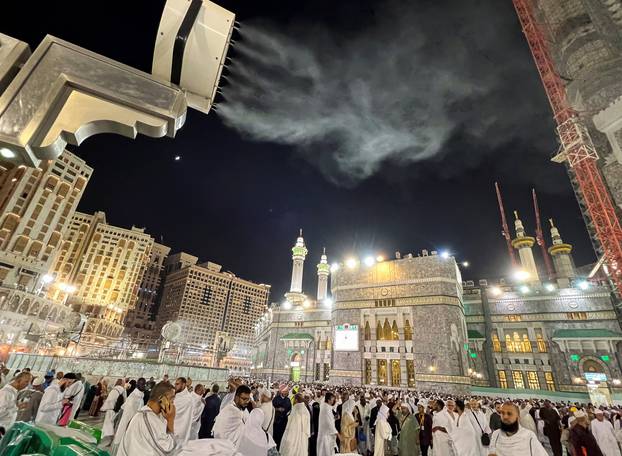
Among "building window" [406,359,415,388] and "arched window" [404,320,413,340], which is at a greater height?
"arched window" [404,320,413,340]

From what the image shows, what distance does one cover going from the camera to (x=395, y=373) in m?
31.1

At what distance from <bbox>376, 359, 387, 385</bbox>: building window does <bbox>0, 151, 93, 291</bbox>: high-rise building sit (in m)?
40.0

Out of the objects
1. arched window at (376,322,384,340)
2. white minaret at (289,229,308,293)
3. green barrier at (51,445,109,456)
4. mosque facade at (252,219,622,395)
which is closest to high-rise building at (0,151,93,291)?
white minaret at (289,229,308,293)

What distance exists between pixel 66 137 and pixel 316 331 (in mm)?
42847

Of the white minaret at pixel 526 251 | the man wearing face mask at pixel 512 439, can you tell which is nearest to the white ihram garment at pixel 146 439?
the man wearing face mask at pixel 512 439

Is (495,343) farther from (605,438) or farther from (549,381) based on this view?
(605,438)

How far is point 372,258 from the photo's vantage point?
36.7 meters

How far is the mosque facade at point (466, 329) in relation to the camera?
90.4 feet

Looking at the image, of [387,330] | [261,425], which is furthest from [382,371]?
[261,425]

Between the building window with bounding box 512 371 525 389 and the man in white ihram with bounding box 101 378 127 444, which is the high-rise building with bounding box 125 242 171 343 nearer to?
the building window with bounding box 512 371 525 389

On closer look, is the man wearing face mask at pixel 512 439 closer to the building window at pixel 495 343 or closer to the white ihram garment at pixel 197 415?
the white ihram garment at pixel 197 415

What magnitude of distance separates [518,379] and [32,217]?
58.5 m

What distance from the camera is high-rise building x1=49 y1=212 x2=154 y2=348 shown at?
53094mm

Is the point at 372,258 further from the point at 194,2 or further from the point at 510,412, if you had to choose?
the point at 194,2
